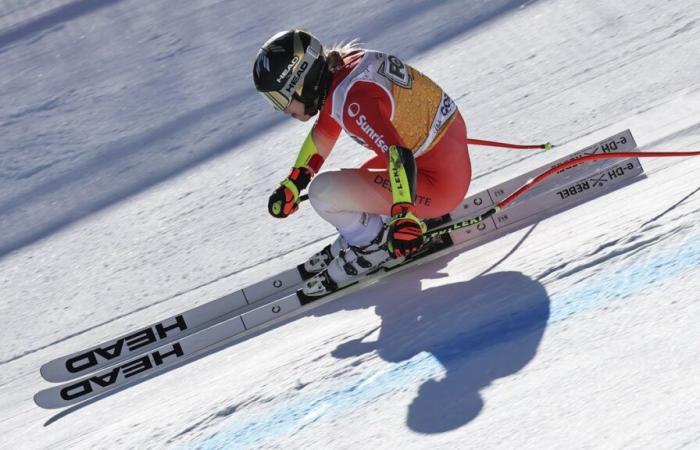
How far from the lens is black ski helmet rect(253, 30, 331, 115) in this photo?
3.81m

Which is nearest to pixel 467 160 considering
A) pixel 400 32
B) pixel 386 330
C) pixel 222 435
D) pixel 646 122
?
pixel 386 330

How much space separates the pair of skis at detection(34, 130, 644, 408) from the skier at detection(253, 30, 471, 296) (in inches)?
5.8

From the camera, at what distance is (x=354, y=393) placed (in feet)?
10.3

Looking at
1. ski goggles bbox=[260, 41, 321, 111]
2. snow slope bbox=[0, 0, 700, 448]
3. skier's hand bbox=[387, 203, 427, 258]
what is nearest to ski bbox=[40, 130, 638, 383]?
snow slope bbox=[0, 0, 700, 448]

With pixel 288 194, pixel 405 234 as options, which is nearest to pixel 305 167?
pixel 288 194

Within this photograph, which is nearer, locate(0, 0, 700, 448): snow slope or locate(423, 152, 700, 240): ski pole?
locate(0, 0, 700, 448): snow slope

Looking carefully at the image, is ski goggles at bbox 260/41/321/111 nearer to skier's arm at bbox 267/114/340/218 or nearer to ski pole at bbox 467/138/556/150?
skier's arm at bbox 267/114/340/218

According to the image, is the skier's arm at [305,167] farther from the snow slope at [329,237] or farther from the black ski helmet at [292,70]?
the snow slope at [329,237]

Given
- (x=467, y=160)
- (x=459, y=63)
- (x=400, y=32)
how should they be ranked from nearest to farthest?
(x=467, y=160), (x=459, y=63), (x=400, y=32)

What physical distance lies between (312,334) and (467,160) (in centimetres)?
95

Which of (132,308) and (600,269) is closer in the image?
(600,269)

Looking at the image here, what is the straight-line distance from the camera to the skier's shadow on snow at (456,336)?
2840mm

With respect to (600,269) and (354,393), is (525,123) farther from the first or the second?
(354,393)

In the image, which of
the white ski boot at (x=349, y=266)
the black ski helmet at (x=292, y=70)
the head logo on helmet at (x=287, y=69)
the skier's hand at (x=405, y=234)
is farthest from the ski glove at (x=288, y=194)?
the skier's hand at (x=405, y=234)
